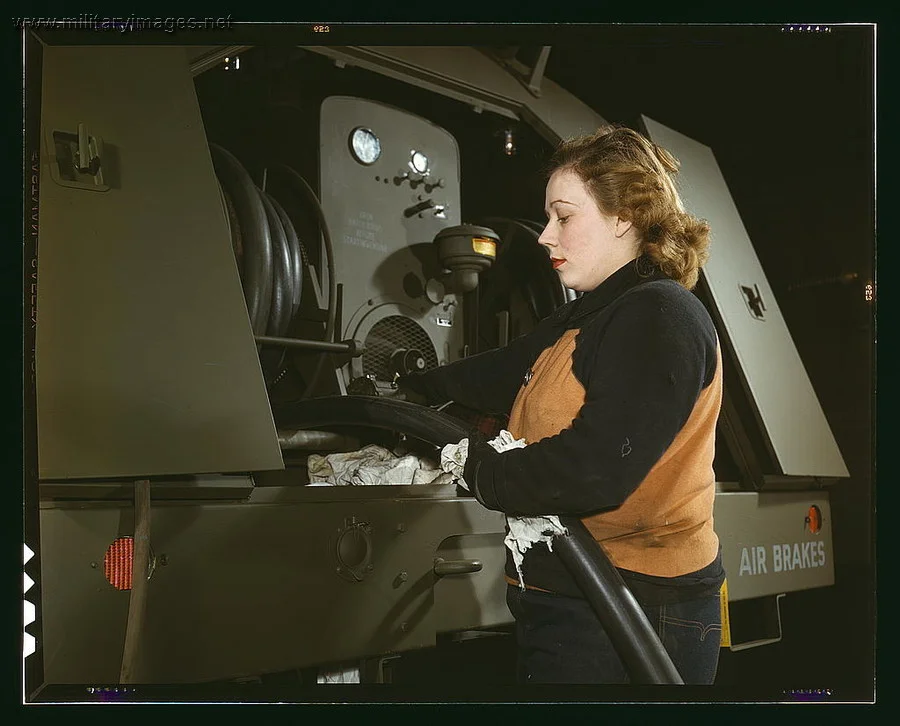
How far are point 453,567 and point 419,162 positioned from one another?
112cm

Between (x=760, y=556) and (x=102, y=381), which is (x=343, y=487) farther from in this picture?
(x=760, y=556)

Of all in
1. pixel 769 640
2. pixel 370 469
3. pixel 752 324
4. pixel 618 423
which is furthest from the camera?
pixel 752 324

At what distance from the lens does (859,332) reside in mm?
1873

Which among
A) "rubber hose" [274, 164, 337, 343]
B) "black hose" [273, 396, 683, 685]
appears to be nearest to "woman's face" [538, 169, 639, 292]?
"black hose" [273, 396, 683, 685]

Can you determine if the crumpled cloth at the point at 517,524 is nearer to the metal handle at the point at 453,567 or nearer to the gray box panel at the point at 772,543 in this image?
the metal handle at the point at 453,567

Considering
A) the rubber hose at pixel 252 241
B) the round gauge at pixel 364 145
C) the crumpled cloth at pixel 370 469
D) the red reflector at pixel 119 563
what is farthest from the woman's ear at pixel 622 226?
the red reflector at pixel 119 563

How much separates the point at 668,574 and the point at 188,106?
1.19 meters

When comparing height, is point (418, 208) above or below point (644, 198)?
above

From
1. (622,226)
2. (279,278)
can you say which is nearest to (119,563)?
(279,278)

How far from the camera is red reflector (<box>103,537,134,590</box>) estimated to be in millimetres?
1424

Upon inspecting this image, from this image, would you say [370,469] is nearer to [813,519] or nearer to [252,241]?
[252,241]

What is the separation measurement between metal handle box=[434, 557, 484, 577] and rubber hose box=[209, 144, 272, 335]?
62 cm

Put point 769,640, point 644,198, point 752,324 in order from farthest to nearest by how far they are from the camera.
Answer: point 752,324, point 769,640, point 644,198

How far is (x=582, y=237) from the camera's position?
1.60 meters
